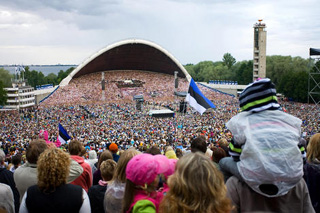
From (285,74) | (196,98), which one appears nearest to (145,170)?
(196,98)

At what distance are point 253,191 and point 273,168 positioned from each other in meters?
0.27

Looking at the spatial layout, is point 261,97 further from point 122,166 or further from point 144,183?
point 122,166

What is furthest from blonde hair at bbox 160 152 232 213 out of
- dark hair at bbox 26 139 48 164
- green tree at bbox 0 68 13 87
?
green tree at bbox 0 68 13 87

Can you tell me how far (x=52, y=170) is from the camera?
2.57m

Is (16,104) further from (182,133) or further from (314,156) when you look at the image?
(314,156)

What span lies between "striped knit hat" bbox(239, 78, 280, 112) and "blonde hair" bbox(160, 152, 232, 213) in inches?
22.4

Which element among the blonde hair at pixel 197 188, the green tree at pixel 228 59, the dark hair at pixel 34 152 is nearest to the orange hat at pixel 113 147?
the dark hair at pixel 34 152

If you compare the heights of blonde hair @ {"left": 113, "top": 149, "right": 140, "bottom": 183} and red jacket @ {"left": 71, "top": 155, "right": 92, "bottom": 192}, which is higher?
blonde hair @ {"left": 113, "top": 149, "right": 140, "bottom": 183}

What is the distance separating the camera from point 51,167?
2.59 m

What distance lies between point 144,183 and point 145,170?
0.10 metres

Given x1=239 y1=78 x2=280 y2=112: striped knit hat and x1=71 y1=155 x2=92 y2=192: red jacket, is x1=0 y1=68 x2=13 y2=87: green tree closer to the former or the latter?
x1=71 y1=155 x2=92 y2=192: red jacket

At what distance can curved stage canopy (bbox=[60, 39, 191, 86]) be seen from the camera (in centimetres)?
5119

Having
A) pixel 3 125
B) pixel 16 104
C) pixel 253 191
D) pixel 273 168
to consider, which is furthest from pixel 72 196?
pixel 16 104

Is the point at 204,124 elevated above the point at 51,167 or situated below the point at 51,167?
below
